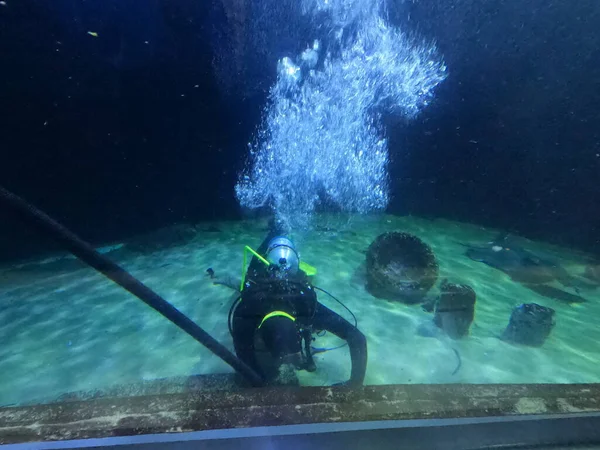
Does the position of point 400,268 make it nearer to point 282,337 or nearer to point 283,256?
point 283,256

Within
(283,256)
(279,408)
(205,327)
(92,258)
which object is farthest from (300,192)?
(279,408)

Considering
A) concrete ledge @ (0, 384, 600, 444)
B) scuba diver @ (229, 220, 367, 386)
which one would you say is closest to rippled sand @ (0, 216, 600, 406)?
scuba diver @ (229, 220, 367, 386)

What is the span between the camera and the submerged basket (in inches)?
221

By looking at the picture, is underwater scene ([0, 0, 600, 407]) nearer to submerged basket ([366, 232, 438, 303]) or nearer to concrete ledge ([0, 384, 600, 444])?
submerged basket ([366, 232, 438, 303])

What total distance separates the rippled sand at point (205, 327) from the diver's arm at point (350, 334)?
0.56 m

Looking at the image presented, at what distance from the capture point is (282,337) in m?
2.39

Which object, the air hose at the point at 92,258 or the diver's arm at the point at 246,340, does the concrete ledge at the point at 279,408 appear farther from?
the diver's arm at the point at 246,340

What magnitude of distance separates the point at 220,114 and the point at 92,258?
9840 mm

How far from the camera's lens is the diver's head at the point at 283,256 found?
3592 mm

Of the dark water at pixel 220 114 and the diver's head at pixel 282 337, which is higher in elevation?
the dark water at pixel 220 114

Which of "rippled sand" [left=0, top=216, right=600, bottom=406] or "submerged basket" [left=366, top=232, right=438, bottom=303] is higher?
"submerged basket" [left=366, top=232, right=438, bottom=303]

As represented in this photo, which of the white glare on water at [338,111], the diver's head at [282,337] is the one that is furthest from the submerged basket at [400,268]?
the white glare on water at [338,111]

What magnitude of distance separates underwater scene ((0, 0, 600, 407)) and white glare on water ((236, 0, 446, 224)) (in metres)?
0.08

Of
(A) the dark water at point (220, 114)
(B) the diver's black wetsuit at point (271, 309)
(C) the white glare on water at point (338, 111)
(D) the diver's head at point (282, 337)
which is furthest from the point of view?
(C) the white glare on water at point (338, 111)
